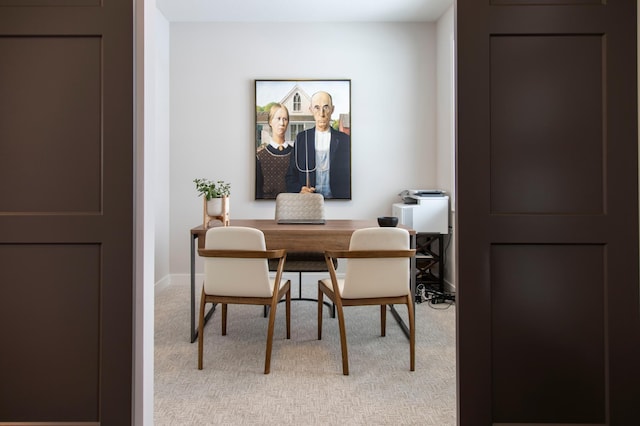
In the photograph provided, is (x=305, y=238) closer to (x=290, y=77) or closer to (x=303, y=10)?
(x=290, y=77)

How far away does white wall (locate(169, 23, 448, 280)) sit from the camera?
5168mm

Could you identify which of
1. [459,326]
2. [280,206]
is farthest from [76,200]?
[280,206]

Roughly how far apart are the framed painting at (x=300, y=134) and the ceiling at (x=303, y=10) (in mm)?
675

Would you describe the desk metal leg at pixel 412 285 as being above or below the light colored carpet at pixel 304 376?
above

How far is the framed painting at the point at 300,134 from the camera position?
16.9 ft

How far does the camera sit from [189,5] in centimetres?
471

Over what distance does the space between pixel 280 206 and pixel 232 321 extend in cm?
113

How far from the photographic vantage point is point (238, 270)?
2756mm

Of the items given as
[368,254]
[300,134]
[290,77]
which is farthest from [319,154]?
[368,254]

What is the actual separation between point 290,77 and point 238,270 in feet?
9.98

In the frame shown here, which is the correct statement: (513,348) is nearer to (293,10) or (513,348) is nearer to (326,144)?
(326,144)

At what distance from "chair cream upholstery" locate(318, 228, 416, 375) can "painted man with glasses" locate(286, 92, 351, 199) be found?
2457mm

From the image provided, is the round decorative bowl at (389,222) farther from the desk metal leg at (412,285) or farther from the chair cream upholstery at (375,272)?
the chair cream upholstery at (375,272)

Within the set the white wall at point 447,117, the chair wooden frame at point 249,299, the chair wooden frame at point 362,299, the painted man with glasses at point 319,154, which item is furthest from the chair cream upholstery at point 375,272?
the painted man with glasses at point 319,154
